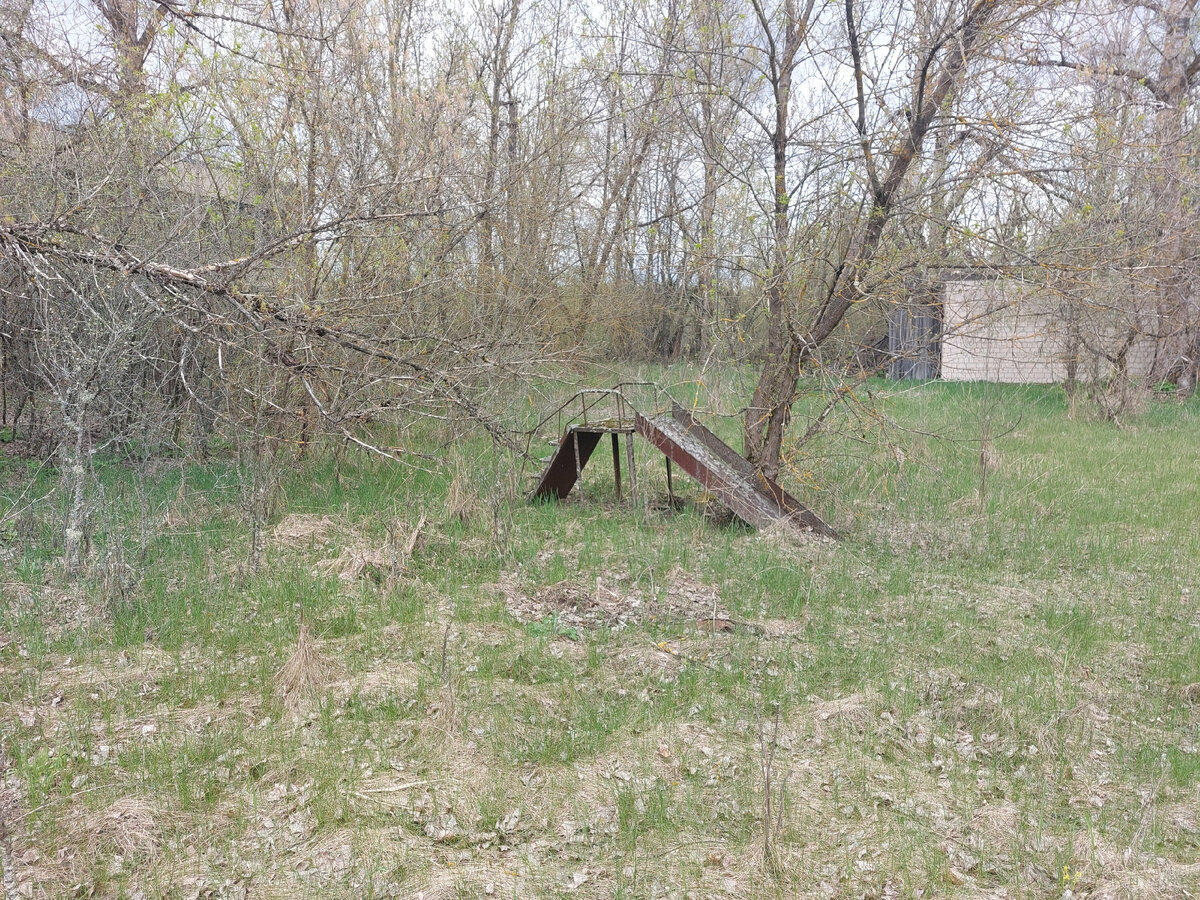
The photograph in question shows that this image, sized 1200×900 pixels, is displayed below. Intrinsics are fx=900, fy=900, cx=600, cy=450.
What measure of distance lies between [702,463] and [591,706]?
3218 millimetres

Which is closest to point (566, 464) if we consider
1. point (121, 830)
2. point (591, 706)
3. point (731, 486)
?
point (731, 486)

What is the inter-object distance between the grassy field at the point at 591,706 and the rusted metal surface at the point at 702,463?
336 mm

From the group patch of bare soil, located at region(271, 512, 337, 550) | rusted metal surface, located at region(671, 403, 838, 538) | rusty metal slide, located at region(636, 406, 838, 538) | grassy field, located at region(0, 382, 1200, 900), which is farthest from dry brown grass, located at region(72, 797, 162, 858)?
rusted metal surface, located at region(671, 403, 838, 538)

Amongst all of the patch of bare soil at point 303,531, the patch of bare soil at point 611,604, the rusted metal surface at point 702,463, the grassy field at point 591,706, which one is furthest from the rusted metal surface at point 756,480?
the patch of bare soil at point 303,531

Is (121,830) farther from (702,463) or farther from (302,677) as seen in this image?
(702,463)

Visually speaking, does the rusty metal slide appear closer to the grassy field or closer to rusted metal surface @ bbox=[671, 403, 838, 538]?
rusted metal surface @ bbox=[671, 403, 838, 538]

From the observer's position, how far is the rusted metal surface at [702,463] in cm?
735

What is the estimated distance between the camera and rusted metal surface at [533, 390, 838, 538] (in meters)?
7.35

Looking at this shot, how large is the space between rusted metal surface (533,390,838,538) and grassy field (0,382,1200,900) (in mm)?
336

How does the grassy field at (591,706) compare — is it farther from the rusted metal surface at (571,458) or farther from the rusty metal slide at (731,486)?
the rusted metal surface at (571,458)

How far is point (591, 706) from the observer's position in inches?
176

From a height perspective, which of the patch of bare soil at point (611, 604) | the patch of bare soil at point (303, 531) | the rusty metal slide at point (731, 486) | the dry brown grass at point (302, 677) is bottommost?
the dry brown grass at point (302, 677)

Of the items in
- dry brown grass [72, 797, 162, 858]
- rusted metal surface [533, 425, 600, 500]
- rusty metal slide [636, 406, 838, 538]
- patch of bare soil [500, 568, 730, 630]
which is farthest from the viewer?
rusted metal surface [533, 425, 600, 500]

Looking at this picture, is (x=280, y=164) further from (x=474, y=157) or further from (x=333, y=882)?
(x=333, y=882)
